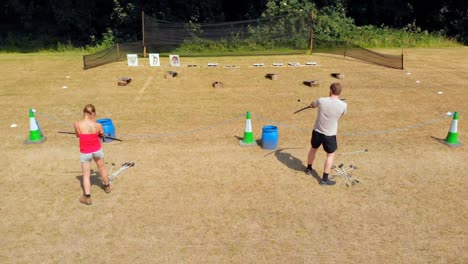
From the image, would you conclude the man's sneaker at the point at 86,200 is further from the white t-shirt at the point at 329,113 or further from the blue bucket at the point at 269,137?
the white t-shirt at the point at 329,113

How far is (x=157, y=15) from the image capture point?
3030 cm

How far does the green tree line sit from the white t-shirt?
2237cm

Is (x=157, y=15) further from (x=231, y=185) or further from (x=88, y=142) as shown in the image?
(x=88, y=142)

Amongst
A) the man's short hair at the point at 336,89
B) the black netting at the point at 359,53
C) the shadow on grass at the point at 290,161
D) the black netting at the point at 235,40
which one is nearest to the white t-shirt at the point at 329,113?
the man's short hair at the point at 336,89

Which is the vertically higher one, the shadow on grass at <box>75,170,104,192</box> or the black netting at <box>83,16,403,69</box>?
the black netting at <box>83,16,403,69</box>

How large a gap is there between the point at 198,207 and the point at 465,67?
19488 millimetres

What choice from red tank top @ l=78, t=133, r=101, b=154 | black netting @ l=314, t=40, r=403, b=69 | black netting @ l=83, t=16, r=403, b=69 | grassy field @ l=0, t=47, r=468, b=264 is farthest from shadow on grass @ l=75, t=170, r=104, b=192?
black netting @ l=314, t=40, r=403, b=69

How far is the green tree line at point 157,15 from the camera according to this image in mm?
30594

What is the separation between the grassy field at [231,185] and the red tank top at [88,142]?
106 centimetres

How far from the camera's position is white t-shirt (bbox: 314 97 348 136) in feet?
25.3

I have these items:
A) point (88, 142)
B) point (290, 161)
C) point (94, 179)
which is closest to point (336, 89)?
point (290, 161)

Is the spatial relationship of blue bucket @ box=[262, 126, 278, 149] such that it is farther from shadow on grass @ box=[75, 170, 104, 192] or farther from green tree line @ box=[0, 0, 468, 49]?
green tree line @ box=[0, 0, 468, 49]

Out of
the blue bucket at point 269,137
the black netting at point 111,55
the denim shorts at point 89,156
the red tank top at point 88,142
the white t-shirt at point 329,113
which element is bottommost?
the blue bucket at point 269,137

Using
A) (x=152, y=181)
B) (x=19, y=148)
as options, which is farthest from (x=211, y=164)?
(x=19, y=148)
